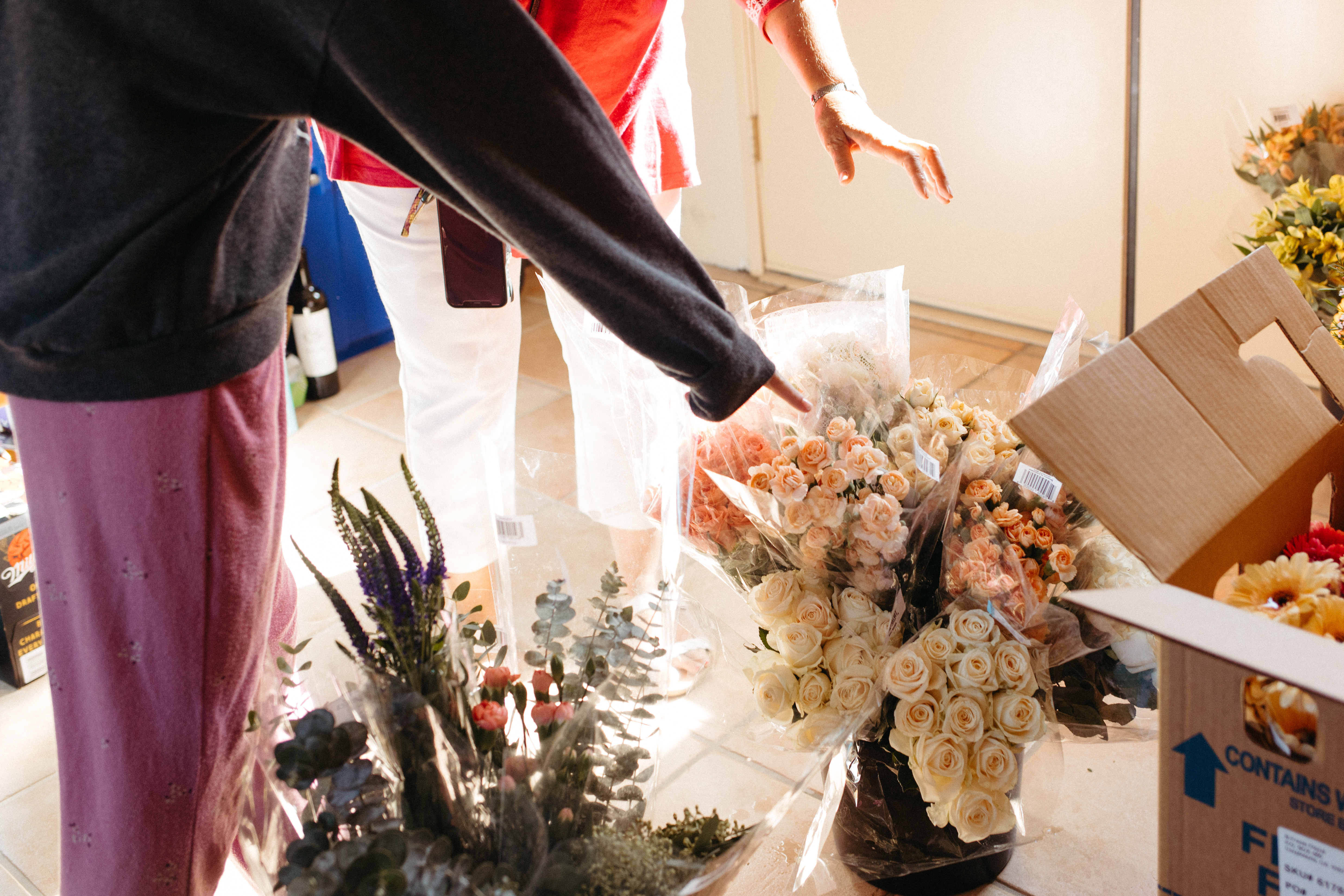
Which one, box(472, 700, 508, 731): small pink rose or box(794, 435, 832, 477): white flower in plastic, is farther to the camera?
box(794, 435, 832, 477): white flower in plastic

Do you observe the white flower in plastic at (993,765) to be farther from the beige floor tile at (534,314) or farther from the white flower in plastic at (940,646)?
→ the beige floor tile at (534,314)

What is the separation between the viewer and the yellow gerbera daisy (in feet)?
2.70

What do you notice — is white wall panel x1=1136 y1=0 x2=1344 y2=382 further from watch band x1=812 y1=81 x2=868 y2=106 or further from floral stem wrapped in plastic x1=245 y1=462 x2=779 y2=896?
floral stem wrapped in plastic x1=245 y1=462 x2=779 y2=896

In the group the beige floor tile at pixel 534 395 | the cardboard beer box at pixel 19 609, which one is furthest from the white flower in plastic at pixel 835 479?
the beige floor tile at pixel 534 395

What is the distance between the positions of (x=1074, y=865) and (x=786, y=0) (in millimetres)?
1135

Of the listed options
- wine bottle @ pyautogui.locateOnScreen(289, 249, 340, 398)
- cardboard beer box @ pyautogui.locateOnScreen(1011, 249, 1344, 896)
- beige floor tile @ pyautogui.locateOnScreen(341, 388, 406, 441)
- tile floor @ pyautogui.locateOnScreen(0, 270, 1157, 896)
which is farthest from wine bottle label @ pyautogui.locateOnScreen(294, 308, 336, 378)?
cardboard beer box @ pyautogui.locateOnScreen(1011, 249, 1344, 896)

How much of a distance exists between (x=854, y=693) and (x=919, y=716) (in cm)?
7

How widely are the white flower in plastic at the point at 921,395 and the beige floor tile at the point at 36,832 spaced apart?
118 centimetres

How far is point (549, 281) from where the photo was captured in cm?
115

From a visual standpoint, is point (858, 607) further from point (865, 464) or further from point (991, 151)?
point (991, 151)

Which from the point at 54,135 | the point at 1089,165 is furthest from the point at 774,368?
the point at 1089,165

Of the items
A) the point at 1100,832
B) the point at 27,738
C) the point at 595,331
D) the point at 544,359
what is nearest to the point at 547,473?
the point at 595,331

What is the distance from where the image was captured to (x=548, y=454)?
115 centimetres

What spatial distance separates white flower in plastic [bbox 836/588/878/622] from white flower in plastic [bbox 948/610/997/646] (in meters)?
0.09
